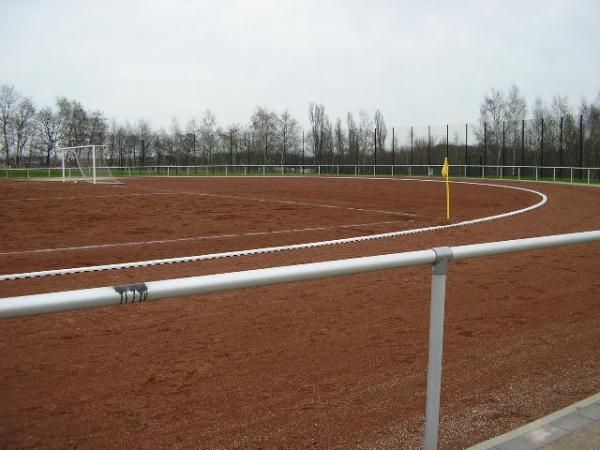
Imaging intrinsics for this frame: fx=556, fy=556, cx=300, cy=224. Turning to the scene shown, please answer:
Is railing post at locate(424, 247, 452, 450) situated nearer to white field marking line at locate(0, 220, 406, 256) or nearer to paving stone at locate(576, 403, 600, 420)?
paving stone at locate(576, 403, 600, 420)

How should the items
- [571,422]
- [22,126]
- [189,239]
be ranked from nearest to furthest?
[571,422], [189,239], [22,126]

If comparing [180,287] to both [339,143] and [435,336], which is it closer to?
[435,336]

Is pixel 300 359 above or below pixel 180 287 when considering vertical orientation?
below

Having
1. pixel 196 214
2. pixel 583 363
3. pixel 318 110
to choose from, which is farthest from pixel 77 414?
pixel 318 110

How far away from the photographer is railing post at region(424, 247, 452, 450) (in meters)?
2.70

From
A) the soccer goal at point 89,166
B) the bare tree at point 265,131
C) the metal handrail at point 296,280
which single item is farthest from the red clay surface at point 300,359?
the bare tree at point 265,131

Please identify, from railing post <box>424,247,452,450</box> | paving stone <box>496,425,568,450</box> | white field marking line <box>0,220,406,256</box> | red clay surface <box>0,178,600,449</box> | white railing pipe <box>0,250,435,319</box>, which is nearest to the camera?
white railing pipe <box>0,250,435,319</box>

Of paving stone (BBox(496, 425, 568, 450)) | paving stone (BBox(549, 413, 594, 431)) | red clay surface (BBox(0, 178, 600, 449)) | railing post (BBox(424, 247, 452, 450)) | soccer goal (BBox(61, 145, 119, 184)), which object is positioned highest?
soccer goal (BBox(61, 145, 119, 184))

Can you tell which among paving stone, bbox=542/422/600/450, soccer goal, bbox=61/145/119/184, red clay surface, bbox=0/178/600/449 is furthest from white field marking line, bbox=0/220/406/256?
soccer goal, bbox=61/145/119/184

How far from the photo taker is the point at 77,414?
3814 mm

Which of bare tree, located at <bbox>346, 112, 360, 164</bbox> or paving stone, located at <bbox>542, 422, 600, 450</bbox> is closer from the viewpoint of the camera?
paving stone, located at <bbox>542, 422, 600, 450</bbox>

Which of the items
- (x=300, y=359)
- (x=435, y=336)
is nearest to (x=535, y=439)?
(x=435, y=336)

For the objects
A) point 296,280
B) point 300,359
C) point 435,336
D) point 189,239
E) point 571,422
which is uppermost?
point 296,280

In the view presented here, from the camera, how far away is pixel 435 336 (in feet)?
9.11
